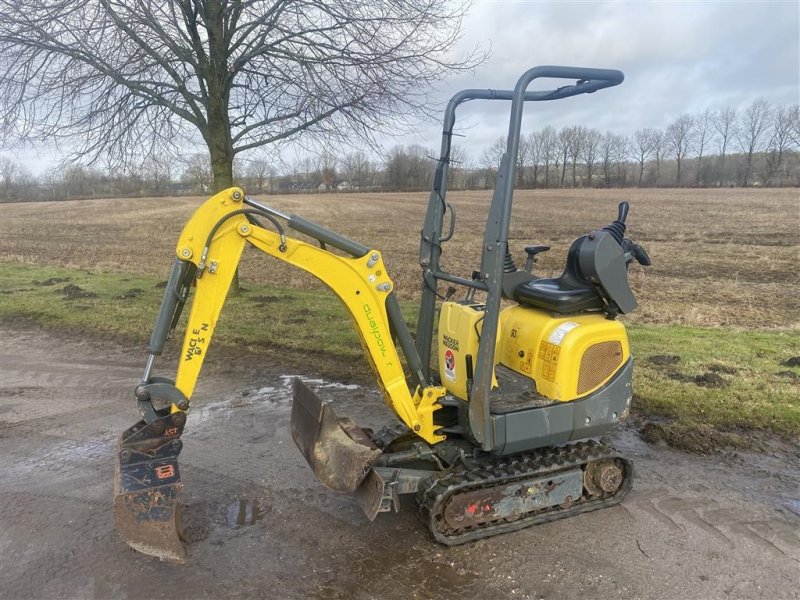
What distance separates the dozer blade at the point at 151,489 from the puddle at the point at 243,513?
0.60 meters

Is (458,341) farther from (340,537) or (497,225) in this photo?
(340,537)

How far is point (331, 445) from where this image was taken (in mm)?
4082

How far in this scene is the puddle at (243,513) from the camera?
13.9 feet

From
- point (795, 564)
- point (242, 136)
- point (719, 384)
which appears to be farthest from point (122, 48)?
point (795, 564)

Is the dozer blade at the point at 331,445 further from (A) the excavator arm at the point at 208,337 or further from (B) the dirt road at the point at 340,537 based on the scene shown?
(B) the dirt road at the point at 340,537

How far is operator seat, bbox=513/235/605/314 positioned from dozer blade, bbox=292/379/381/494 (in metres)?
1.62

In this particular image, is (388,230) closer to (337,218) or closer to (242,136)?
(337,218)

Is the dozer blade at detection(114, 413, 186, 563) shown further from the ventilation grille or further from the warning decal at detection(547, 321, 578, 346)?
the ventilation grille

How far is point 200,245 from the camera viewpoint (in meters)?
3.69

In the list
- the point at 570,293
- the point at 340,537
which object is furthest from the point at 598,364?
the point at 340,537

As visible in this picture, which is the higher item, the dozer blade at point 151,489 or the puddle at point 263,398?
the dozer blade at point 151,489

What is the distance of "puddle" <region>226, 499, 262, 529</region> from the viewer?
13.9ft

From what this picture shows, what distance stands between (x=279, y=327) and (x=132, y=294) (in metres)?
4.43

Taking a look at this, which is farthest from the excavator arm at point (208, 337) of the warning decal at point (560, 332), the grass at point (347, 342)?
the grass at point (347, 342)
